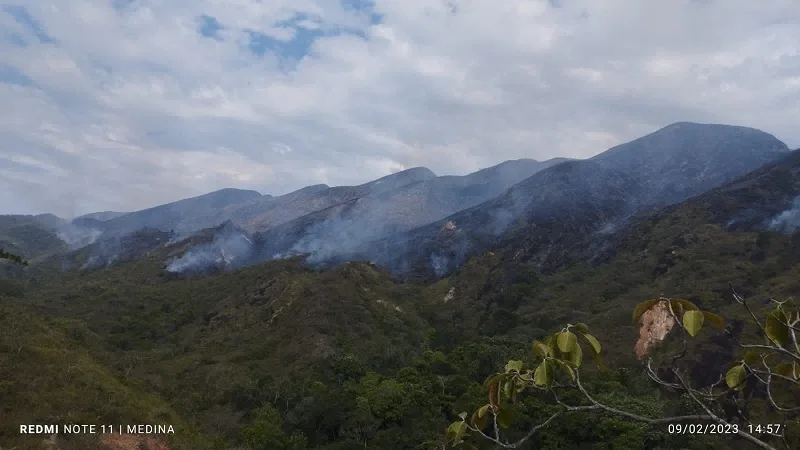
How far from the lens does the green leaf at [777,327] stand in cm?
285

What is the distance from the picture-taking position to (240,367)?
132 ft

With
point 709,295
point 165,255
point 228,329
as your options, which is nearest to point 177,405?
point 228,329

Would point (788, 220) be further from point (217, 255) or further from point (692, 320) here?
point (217, 255)

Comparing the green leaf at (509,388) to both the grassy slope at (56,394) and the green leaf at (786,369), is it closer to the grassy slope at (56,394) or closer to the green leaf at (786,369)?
the green leaf at (786,369)

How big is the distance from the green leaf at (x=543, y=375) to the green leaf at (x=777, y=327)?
1.35 meters

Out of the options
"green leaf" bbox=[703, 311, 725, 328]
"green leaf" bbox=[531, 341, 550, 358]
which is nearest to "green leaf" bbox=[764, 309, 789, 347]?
"green leaf" bbox=[703, 311, 725, 328]

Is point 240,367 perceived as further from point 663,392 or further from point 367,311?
point 663,392

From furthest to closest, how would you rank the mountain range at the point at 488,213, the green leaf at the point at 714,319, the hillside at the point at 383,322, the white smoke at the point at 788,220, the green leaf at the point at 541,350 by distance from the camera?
the mountain range at the point at 488,213 < the white smoke at the point at 788,220 < the hillside at the point at 383,322 < the green leaf at the point at 541,350 < the green leaf at the point at 714,319

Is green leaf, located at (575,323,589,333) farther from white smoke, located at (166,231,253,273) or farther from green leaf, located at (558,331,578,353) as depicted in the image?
white smoke, located at (166,231,253,273)

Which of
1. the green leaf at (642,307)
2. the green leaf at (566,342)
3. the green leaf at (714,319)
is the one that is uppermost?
the green leaf at (642,307)

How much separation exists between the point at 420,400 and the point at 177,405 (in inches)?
584

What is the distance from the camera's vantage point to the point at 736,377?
3.00 metres

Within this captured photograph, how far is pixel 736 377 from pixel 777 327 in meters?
0.39

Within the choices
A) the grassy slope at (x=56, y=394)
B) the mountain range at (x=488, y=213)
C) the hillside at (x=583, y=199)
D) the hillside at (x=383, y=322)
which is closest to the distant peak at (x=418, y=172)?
the mountain range at (x=488, y=213)
